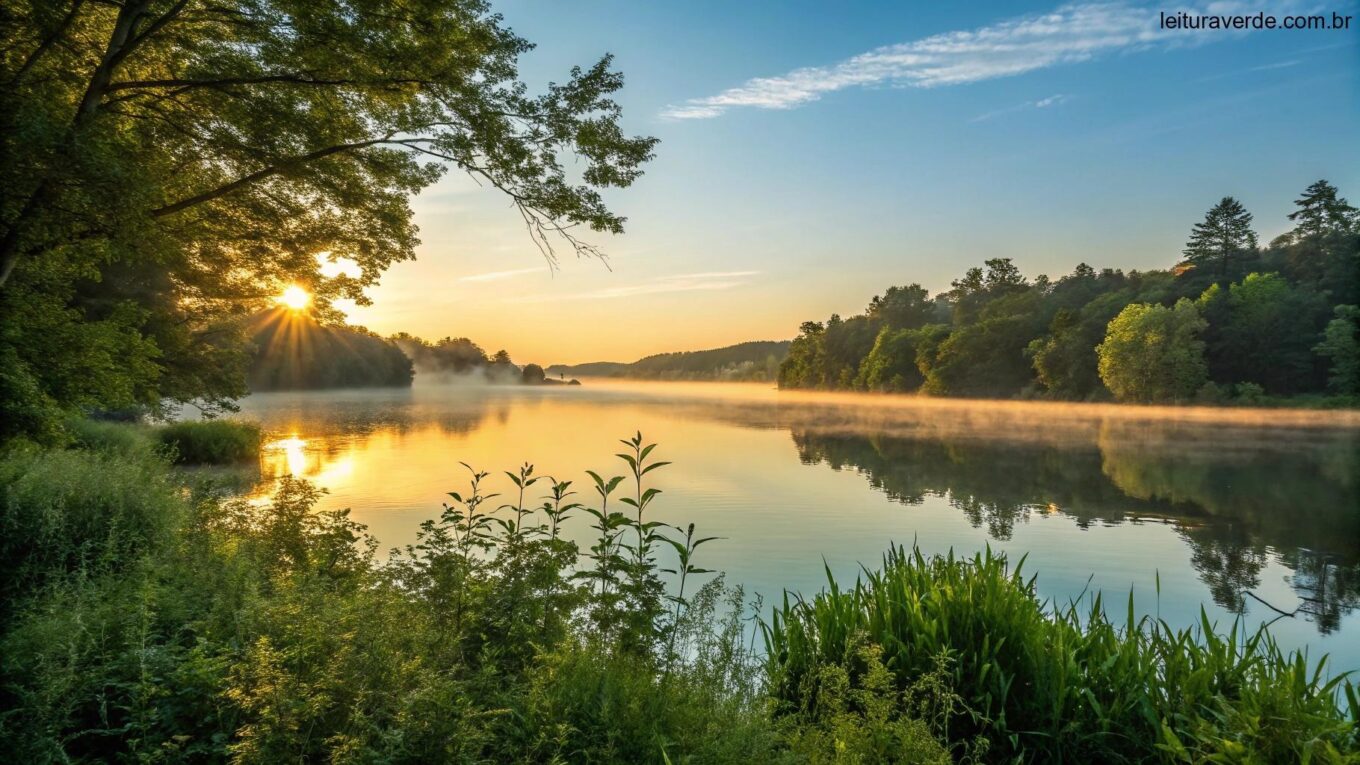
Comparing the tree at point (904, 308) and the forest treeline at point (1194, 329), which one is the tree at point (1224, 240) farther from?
the tree at point (904, 308)

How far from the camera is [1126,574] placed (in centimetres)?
1198

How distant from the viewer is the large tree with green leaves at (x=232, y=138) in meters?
7.19

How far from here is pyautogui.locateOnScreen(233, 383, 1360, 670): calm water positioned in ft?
37.5

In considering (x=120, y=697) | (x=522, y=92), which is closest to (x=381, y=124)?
(x=522, y=92)

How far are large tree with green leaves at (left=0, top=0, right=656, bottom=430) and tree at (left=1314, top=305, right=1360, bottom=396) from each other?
7346 centimetres

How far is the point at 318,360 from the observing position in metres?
118

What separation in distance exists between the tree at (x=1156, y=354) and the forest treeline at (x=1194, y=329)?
4.9 inches

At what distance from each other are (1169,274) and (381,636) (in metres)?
106

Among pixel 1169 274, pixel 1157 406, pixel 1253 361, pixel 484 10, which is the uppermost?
pixel 1169 274

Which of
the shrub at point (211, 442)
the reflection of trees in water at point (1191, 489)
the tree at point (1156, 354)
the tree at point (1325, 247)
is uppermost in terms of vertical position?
the tree at point (1325, 247)

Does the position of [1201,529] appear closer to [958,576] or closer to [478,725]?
[958,576]

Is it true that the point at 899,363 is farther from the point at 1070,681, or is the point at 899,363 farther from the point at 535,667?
the point at 535,667

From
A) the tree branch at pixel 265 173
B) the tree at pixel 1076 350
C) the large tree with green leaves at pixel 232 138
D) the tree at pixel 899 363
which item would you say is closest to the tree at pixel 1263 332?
the tree at pixel 1076 350

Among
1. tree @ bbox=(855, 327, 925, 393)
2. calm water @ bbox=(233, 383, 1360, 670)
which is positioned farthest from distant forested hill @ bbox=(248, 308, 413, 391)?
tree @ bbox=(855, 327, 925, 393)
